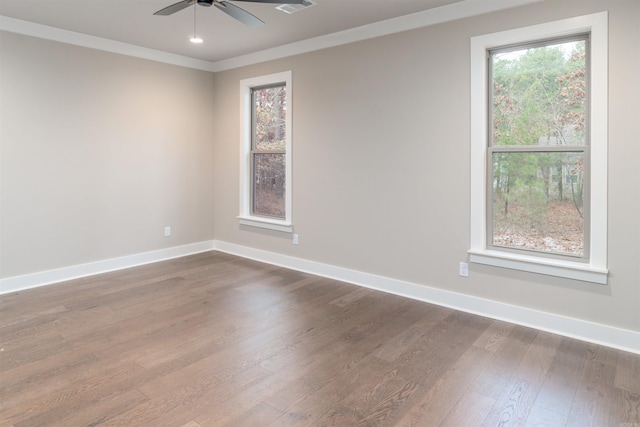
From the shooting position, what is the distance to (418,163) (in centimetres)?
363

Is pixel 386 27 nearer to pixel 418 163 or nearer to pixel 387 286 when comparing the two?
pixel 418 163

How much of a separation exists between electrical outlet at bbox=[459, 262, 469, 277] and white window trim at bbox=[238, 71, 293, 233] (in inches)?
81.2

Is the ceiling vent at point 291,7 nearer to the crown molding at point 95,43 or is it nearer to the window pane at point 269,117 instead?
the window pane at point 269,117

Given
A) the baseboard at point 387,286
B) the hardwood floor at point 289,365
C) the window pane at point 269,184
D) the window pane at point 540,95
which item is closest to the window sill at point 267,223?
the window pane at point 269,184

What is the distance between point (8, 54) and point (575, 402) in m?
5.27

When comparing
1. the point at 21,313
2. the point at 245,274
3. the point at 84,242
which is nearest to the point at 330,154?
the point at 245,274

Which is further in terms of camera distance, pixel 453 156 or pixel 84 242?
pixel 84 242

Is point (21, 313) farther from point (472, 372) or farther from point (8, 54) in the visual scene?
point (472, 372)

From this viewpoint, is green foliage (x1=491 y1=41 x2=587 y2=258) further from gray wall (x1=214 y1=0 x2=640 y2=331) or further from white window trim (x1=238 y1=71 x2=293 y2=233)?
white window trim (x1=238 y1=71 x2=293 y2=233)

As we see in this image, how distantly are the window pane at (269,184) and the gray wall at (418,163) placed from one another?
0.35 meters

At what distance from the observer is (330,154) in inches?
169

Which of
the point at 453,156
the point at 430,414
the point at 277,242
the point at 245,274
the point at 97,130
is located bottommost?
the point at 430,414

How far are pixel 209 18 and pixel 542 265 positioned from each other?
360 centimetres

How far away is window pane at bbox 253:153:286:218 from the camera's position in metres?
4.99
